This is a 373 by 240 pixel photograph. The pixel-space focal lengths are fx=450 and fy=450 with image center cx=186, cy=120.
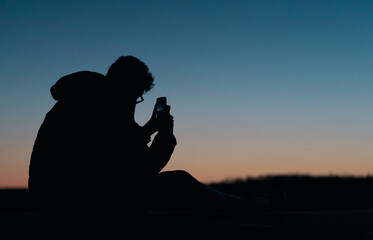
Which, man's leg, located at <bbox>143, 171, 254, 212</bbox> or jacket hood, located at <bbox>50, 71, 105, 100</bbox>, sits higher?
jacket hood, located at <bbox>50, 71, 105, 100</bbox>

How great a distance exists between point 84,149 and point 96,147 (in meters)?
0.08

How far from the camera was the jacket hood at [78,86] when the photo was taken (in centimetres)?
284

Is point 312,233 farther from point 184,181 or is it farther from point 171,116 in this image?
point 171,116

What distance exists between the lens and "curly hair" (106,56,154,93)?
2.92m

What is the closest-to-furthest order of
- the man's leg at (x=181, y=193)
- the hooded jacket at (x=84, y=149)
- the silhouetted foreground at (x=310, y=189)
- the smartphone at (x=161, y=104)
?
the hooded jacket at (x=84, y=149)
the man's leg at (x=181, y=193)
the smartphone at (x=161, y=104)
the silhouetted foreground at (x=310, y=189)

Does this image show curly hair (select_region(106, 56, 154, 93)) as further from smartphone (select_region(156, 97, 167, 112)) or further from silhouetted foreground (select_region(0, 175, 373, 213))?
silhouetted foreground (select_region(0, 175, 373, 213))

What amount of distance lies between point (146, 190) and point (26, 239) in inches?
35.7

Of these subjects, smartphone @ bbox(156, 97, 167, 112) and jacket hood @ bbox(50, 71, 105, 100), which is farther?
smartphone @ bbox(156, 97, 167, 112)

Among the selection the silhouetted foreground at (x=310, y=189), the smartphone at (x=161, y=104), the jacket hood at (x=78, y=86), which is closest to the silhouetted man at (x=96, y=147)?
the jacket hood at (x=78, y=86)

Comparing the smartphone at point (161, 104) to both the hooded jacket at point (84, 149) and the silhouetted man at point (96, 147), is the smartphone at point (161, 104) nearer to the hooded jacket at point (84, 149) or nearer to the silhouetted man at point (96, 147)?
the silhouetted man at point (96, 147)

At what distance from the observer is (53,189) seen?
2914 mm

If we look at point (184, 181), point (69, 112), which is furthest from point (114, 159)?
point (184, 181)

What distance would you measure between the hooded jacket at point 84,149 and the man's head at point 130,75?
0.08 metres

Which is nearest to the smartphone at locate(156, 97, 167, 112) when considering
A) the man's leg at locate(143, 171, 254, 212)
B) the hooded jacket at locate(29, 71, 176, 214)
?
the hooded jacket at locate(29, 71, 176, 214)
